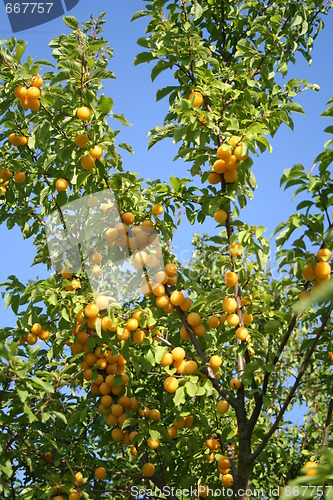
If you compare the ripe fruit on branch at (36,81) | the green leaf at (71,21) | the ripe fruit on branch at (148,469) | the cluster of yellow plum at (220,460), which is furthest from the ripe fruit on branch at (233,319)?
the green leaf at (71,21)

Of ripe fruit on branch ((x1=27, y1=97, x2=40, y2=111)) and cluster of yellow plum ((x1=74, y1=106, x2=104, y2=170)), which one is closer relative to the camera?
cluster of yellow plum ((x1=74, y1=106, x2=104, y2=170))

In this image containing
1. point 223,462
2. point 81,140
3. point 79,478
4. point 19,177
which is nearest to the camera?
point 81,140

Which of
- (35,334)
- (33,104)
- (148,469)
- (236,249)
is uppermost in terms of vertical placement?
(33,104)

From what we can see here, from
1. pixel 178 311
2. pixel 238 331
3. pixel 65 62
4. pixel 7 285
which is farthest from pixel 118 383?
pixel 65 62

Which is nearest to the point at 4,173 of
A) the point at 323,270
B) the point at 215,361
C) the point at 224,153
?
the point at 224,153

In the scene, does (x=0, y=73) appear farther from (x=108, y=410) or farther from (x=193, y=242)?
(x=193, y=242)

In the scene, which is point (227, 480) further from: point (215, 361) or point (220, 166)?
point (220, 166)

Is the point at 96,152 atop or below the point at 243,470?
atop

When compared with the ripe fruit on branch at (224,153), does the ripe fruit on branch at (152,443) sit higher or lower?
lower

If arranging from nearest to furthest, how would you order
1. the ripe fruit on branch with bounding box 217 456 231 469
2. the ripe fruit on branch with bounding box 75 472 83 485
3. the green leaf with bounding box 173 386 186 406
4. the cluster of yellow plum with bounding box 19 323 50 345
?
the green leaf with bounding box 173 386 186 406 → the ripe fruit on branch with bounding box 75 472 83 485 → the ripe fruit on branch with bounding box 217 456 231 469 → the cluster of yellow plum with bounding box 19 323 50 345

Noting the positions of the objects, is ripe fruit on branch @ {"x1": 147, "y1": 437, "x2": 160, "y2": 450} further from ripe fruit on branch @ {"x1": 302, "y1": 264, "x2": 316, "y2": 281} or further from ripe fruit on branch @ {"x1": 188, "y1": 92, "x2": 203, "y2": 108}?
ripe fruit on branch @ {"x1": 188, "y1": 92, "x2": 203, "y2": 108}

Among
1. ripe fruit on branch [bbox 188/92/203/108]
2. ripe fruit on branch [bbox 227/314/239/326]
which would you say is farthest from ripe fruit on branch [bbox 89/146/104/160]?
ripe fruit on branch [bbox 227/314/239/326]

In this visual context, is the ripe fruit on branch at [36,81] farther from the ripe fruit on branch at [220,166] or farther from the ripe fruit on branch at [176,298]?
the ripe fruit on branch at [176,298]

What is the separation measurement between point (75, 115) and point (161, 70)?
943mm
